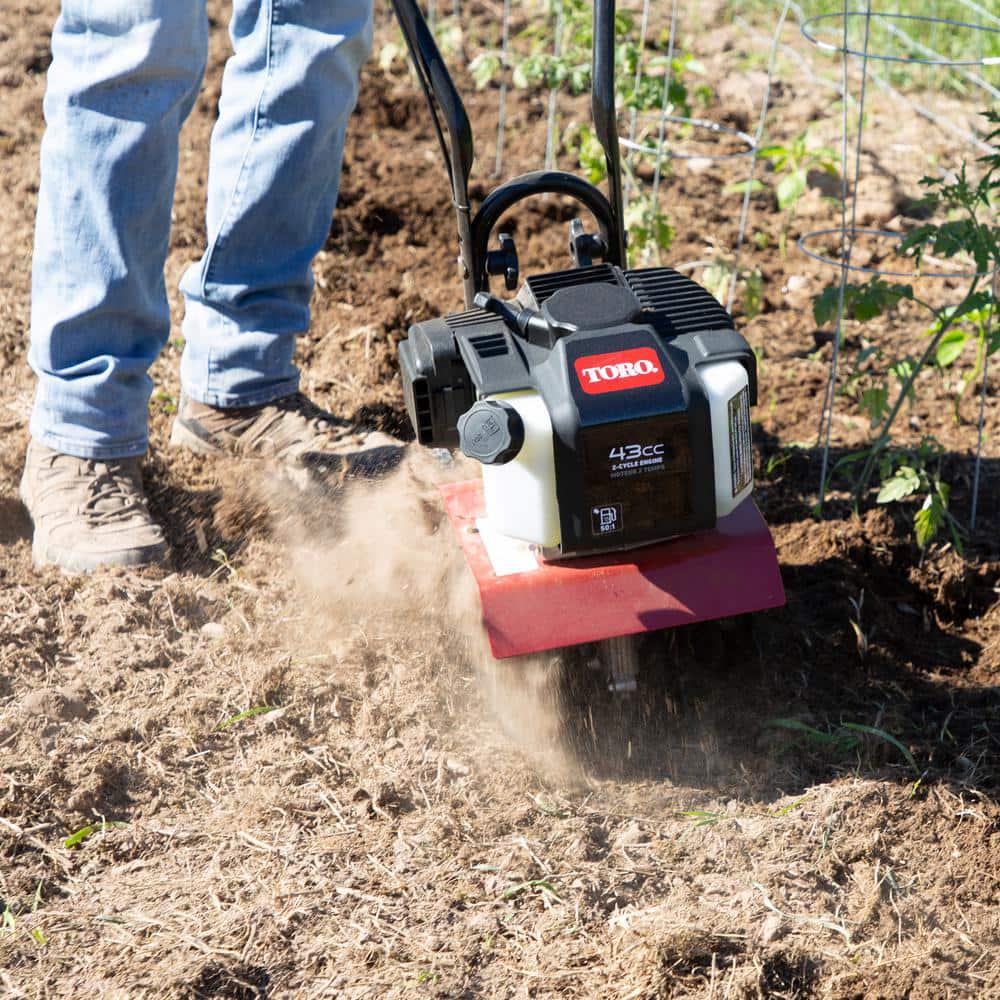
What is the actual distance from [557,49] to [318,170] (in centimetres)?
200

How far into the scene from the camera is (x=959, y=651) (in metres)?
2.20

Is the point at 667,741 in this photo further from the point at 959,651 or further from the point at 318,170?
the point at 318,170

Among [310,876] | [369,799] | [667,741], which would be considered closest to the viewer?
[310,876]

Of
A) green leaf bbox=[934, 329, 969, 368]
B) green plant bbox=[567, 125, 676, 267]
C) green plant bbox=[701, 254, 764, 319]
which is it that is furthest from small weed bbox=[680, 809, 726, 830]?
green plant bbox=[567, 125, 676, 267]

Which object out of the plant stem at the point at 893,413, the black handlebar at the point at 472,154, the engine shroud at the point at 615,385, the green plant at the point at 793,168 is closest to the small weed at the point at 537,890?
the engine shroud at the point at 615,385

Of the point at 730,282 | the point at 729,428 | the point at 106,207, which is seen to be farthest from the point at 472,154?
the point at 730,282

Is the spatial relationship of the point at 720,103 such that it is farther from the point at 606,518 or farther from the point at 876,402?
the point at 606,518

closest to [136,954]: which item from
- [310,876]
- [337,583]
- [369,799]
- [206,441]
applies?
[310,876]

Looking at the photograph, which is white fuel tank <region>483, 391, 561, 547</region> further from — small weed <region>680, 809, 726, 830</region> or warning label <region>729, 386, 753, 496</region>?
small weed <region>680, 809, 726, 830</region>

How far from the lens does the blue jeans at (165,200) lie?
83.7 inches

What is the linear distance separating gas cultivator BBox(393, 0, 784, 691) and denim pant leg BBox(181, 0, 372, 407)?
0.40m

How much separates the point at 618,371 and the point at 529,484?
0.63ft

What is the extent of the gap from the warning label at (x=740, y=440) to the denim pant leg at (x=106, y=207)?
1.13m

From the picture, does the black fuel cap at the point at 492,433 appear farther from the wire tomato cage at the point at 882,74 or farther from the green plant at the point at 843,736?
the wire tomato cage at the point at 882,74
